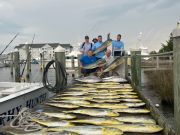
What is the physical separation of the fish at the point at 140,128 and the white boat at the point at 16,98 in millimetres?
2382

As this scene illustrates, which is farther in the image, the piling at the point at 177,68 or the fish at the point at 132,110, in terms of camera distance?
the fish at the point at 132,110

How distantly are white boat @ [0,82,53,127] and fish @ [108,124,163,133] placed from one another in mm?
2382

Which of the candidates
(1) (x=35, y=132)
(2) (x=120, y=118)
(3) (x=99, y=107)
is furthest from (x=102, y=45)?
(1) (x=35, y=132)

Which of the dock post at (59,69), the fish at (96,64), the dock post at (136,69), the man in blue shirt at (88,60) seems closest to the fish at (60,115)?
the dock post at (59,69)

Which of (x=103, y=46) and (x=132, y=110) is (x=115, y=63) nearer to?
(x=103, y=46)

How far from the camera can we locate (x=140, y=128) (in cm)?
530

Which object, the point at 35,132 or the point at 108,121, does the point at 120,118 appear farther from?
the point at 35,132

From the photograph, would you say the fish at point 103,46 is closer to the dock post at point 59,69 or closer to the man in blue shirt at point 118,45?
the man in blue shirt at point 118,45

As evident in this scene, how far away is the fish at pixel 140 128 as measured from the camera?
17.2ft

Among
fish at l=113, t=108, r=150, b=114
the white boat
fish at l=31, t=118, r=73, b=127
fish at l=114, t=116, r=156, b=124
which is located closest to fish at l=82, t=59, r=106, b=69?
the white boat

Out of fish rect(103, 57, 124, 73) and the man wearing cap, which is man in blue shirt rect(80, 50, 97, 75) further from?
fish rect(103, 57, 124, 73)

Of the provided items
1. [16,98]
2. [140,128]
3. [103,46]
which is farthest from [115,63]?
[140,128]

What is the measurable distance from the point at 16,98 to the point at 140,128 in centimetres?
371

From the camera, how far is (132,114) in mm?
6574
